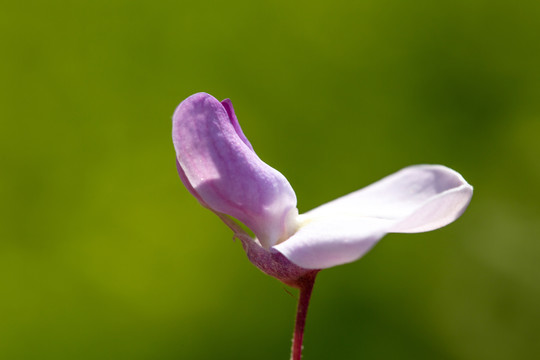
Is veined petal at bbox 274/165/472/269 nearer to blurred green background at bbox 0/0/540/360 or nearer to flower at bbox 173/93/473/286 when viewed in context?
flower at bbox 173/93/473/286

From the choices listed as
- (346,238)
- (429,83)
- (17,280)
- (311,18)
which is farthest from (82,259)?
(346,238)

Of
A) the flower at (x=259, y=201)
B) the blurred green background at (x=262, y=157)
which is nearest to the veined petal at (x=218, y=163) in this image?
the flower at (x=259, y=201)

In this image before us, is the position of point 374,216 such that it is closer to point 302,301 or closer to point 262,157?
point 302,301

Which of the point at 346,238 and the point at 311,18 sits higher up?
the point at 311,18

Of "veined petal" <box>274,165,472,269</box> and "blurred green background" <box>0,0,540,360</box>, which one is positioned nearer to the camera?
"veined petal" <box>274,165,472,269</box>

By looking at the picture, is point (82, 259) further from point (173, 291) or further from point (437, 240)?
point (437, 240)

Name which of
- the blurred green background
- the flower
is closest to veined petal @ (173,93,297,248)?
the flower

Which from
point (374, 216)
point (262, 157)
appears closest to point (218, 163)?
point (374, 216)
